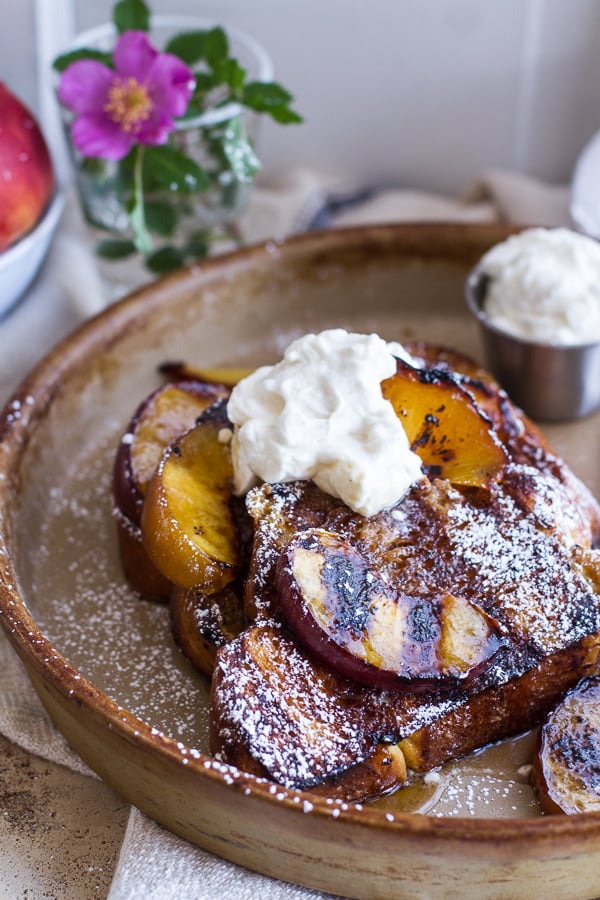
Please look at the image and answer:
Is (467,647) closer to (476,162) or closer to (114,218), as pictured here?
(114,218)

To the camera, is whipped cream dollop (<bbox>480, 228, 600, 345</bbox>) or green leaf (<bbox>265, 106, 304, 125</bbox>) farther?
green leaf (<bbox>265, 106, 304, 125</bbox>)

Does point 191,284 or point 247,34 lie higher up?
point 247,34

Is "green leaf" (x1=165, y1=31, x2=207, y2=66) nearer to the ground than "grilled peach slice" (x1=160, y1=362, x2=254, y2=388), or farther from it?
farther from it

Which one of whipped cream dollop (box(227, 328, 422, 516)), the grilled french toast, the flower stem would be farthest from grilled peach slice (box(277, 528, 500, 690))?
the flower stem

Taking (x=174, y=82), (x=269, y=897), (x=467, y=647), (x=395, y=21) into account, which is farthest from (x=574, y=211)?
(x=269, y=897)

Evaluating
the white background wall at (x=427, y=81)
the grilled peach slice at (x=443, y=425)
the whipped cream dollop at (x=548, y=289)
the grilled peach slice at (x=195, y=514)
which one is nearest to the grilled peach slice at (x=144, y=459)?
the grilled peach slice at (x=195, y=514)

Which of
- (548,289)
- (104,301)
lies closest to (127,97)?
(104,301)

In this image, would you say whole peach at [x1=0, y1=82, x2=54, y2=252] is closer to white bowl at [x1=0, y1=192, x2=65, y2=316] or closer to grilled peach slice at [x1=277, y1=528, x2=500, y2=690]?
white bowl at [x1=0, y1=192, x2=65, y2=316]
